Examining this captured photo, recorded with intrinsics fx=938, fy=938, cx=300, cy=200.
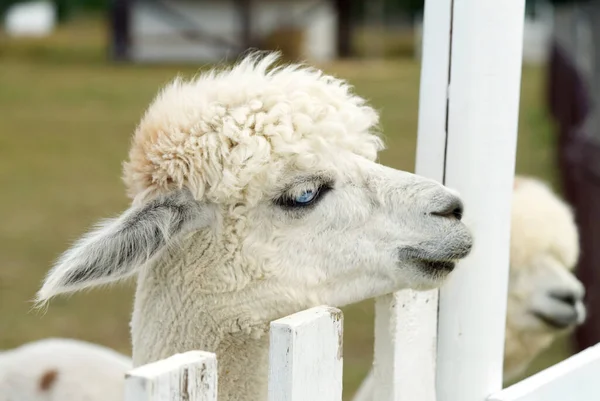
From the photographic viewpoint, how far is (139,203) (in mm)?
2184

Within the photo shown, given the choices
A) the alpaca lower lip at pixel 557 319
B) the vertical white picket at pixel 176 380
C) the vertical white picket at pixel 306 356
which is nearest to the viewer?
the vertical white picket at pixel 176 380

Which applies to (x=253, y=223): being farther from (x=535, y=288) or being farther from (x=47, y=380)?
(x=535, y=288)

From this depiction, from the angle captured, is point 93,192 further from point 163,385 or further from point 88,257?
point 163,385

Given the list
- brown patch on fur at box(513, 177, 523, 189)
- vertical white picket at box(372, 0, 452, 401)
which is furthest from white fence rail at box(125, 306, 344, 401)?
brown patch on fur at box(513, 177, 523, 189)

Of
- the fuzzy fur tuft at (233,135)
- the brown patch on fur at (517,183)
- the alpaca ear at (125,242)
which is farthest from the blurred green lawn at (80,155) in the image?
the alpaca ear at (125,242)

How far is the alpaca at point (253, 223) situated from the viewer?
7.11 ft

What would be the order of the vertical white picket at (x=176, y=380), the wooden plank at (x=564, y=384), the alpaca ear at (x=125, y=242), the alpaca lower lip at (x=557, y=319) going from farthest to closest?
the alpaca lower lip at (x=557, y=319) < the alpaca ear at (x=125, y=242) < the wooden plank at (x=564, y=384) < the vertical white picket at (x=176, y=380)

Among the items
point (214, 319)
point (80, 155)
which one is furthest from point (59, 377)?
point (80, 155)

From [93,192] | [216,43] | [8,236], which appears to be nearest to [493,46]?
[8,236]

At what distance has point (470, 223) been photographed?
198cm

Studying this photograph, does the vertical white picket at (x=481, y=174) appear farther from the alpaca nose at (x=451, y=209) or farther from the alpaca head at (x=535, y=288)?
the alpaca head at (x=535, y=288)

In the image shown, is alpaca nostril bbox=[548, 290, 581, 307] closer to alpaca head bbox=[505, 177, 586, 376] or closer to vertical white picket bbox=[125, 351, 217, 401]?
alpaca head bbox=[505, 177, 586, 376]

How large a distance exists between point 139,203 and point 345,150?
0.52m

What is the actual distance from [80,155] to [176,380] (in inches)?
493
